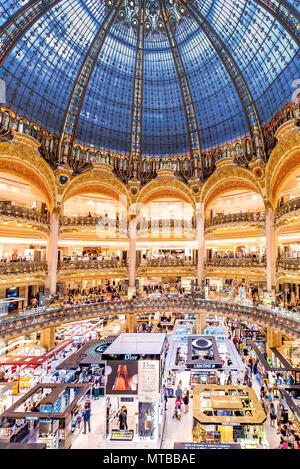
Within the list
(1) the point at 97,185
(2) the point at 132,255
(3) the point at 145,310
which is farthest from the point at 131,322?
(1) the point at 97,185

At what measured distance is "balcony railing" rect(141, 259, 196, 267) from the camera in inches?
1469

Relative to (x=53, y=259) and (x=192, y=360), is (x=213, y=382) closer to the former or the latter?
(x=192, y=360)

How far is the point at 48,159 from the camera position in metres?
31.6

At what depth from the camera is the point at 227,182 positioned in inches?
1425

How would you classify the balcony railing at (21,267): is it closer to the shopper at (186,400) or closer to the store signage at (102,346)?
the store signage at (102,346)

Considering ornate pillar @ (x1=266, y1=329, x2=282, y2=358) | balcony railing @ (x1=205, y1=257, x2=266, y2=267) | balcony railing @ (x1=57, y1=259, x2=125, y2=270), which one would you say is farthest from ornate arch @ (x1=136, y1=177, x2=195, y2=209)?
ornate pillar @ (x1=266, y1=329, x2=282, y2=358)

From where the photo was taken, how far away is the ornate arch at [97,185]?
114ft

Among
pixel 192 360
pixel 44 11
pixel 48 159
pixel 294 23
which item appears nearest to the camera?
pixel 192 360

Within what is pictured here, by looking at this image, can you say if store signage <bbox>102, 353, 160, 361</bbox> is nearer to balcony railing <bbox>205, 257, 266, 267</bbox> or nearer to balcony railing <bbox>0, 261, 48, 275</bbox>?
balcony railing <bbox>0, 261, 48, 275</bbox>

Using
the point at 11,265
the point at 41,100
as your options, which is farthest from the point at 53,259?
the point at 41,100

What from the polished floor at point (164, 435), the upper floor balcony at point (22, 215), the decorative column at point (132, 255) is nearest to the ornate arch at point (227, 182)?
the decorative column at point (132, 255)

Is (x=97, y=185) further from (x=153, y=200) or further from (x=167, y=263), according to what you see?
(x=167, y=263)

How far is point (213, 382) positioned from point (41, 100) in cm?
3163

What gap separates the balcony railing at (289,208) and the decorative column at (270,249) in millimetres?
1034
